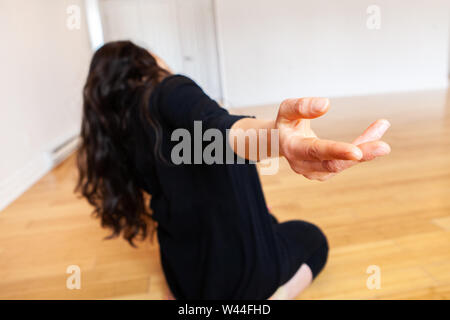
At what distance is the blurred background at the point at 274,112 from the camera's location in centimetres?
51

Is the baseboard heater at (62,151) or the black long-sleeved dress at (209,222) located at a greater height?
the black long-sleeved dress at (209,222)

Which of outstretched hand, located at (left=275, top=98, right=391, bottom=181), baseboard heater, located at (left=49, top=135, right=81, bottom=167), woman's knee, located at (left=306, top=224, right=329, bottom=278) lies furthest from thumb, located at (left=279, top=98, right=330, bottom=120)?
baseboard heater, located at (left=49, top=135, right=81, bottom=167)

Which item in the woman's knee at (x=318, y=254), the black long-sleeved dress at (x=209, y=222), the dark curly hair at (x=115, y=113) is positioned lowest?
the woman's knee at (x=318, y=254)

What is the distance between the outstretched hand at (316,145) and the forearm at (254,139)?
0.02 meters

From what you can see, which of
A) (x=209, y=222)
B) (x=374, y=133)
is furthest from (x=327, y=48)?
(x=374, y=133)

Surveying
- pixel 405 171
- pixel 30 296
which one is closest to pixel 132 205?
pixel 30 296

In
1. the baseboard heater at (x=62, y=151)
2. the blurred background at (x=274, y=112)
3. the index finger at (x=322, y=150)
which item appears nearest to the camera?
the index finger at (x=322, y=150)

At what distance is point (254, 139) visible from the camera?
13.1 inches

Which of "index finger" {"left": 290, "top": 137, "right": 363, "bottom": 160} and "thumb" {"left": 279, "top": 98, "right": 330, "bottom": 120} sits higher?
"thumb" {"left": 279, "top": 98, "right": 330, "bottom": 120}

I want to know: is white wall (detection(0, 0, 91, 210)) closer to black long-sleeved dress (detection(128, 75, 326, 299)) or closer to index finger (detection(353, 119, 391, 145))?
black long-sleeved dress (detection(128, 75, 326, 299))

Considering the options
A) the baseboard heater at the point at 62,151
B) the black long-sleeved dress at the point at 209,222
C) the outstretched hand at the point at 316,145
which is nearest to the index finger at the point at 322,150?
the outstretched hand at the point at 316,145

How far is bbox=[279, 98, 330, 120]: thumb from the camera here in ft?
0.69

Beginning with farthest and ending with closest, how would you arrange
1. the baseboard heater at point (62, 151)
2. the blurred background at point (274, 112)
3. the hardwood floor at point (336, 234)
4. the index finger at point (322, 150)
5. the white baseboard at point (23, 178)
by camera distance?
the baseboard heater at point (62, 151)
the white baseboard at point (23, 178)
the hardwood floor at point (336, 234)
the blurred background at point (274, 112)
the index finger at point (322, 150)

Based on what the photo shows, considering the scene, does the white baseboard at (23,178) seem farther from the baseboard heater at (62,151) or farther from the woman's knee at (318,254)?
the woman's knee at (318,254)
